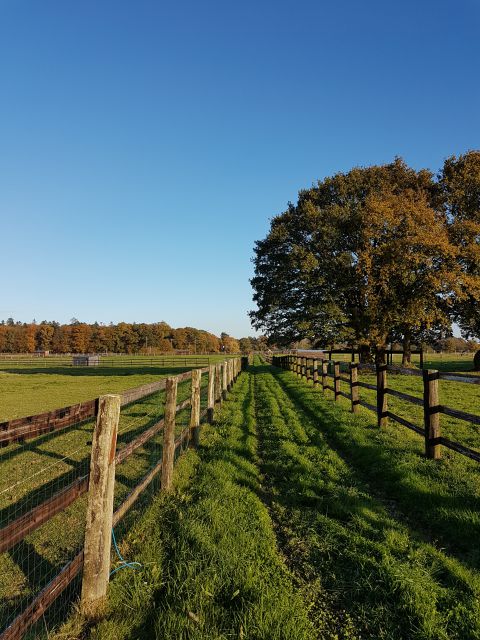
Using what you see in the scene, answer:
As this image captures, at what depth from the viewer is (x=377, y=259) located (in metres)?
27.4

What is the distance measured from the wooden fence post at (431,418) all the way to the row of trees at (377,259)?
61.8ft

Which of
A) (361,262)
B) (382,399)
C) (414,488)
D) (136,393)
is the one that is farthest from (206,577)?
(361,262)

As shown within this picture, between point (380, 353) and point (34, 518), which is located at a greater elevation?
point (380, 353)

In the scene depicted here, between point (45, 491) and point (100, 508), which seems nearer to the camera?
point (100, 508)

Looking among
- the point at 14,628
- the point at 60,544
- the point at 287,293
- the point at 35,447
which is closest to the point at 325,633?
the point at 14,628

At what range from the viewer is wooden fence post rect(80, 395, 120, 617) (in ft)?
11.4

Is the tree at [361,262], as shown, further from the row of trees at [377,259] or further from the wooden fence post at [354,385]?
the wooden fence post at [354,385]

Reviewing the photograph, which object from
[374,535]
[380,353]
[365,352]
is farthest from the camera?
[365,352]

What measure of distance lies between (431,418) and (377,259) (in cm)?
2114

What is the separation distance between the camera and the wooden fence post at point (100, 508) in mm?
3484

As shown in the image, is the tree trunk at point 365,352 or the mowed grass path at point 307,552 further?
the tree trunk at point 365,352

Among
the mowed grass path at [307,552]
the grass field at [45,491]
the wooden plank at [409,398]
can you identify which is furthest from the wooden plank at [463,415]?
the grass field at [45,491]

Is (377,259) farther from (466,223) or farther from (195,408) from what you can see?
(195,408)

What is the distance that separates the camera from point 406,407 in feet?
46.8
